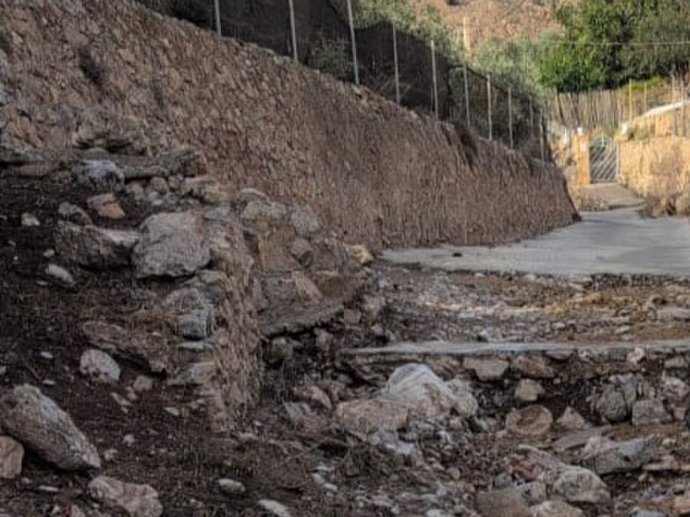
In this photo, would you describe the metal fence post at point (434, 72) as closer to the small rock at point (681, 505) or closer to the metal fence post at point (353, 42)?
the metal fence post at point (353, 42)

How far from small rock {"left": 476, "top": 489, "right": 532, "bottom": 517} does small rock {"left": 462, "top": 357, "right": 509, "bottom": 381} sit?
5.26 ft

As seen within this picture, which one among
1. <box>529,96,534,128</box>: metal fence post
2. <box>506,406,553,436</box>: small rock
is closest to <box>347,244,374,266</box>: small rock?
<box>506,406,553,436</box>: small rock

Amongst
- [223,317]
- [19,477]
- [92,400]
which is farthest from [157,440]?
[223,317]

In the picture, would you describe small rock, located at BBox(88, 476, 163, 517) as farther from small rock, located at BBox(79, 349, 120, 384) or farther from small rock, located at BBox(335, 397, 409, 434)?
small rock, located at BBox(335, 397, 409, 434)

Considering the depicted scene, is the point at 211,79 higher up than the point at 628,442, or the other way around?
the point at 211,79

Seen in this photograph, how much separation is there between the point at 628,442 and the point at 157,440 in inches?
85.0

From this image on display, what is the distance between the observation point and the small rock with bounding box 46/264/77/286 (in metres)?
4.01

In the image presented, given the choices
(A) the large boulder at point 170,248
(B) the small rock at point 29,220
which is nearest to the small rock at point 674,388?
(A) the large boulder at point 170,248

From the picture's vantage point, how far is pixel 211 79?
28.8ft

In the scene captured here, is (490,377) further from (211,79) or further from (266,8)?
(266,8)

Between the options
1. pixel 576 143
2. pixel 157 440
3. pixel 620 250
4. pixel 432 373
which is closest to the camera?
pixel 157 440

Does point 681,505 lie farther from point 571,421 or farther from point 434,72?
point 434,72

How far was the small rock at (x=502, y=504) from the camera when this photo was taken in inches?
140

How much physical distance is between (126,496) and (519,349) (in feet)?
10.2
